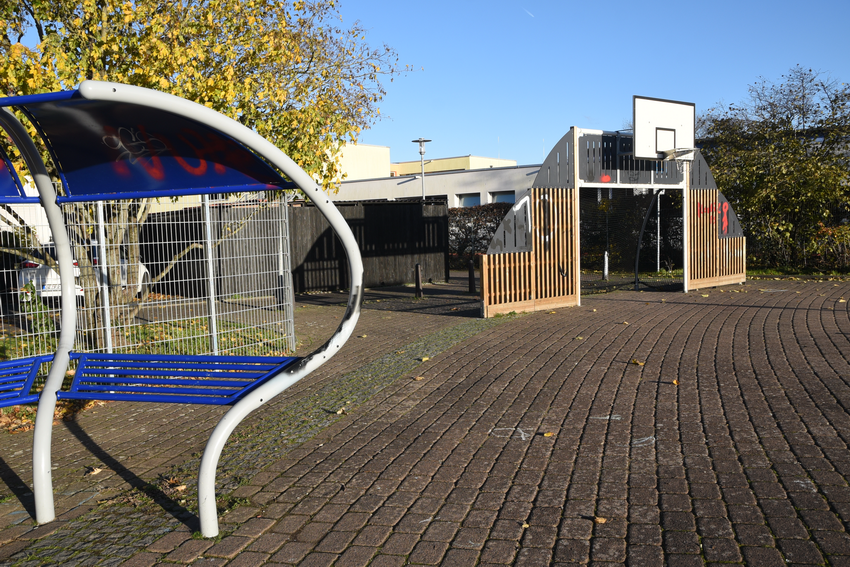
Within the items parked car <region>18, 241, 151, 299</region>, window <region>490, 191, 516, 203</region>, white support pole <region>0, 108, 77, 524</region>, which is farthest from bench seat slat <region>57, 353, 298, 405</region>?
window <region>490, 191, 516, 203</region>

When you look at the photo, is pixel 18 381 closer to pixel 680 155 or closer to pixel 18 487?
pixel 18 487

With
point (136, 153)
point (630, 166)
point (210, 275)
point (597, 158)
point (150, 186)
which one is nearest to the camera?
point (136, 153)

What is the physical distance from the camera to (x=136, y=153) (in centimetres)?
429

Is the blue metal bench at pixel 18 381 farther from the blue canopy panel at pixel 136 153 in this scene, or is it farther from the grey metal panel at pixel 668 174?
the grey metal panel at pixel 668 174

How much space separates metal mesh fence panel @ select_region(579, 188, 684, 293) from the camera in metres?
18.7

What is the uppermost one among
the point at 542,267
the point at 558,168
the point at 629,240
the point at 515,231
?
the point at 558,168

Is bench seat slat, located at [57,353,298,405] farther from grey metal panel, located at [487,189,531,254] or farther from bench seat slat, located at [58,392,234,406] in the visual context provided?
grey metal panel, located at [487,189,531,254]

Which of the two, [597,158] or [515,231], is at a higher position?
[597,158]

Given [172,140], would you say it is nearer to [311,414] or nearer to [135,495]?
[135,495]

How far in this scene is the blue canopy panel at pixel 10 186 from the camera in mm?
4797

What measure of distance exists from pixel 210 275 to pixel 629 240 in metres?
14.0

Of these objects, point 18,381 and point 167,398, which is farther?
point 18,381

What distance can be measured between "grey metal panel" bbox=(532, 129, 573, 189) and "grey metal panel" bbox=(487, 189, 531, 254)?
469mm

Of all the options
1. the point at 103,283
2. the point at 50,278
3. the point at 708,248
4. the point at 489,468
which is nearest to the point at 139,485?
the point at 489,468
